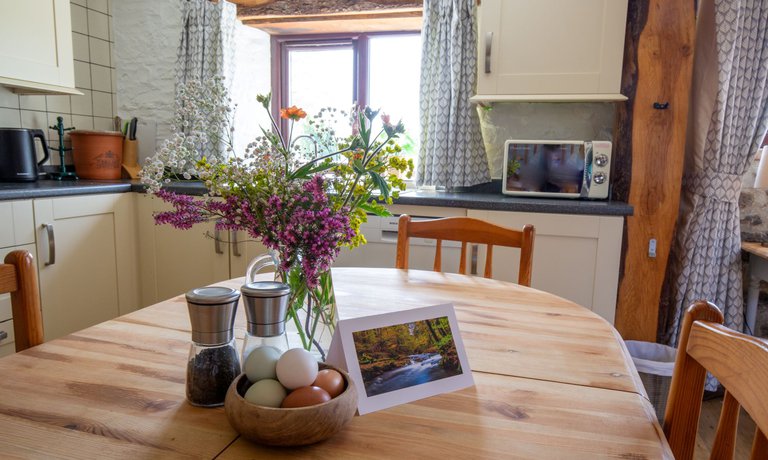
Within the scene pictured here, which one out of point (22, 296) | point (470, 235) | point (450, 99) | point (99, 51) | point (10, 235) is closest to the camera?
point (22, 296)

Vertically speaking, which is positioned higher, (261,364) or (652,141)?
(652,141)

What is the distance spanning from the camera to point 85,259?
2506 mm

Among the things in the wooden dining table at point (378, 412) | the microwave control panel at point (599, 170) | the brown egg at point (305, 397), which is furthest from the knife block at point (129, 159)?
the brown egg at point (305, 397)

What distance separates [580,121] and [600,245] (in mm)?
790

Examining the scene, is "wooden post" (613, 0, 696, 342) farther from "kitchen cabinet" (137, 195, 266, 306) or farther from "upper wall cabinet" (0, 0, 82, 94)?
"upper wall cabinet" (0, 0, 82, 94)

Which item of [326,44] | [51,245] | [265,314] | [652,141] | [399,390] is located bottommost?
[51,245]

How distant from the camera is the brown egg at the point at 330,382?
0.62 meters

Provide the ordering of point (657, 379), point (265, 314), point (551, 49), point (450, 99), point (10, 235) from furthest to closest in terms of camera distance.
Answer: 1. point (450, 99)
2. point (551, 49)
3. point (10, 235)
4. point (657, 379)
5. point (265, 314)

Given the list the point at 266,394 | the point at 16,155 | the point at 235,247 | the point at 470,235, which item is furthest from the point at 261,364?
the point at 16,155

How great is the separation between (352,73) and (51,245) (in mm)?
1826

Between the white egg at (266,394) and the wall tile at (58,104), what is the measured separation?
2983 mm

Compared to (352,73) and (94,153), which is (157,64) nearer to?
(94,153)

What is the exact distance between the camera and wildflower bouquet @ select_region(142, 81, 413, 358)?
690 mm

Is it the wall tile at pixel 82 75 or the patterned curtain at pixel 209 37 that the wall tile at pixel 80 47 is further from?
the patterned curtain at pixel 209 37
